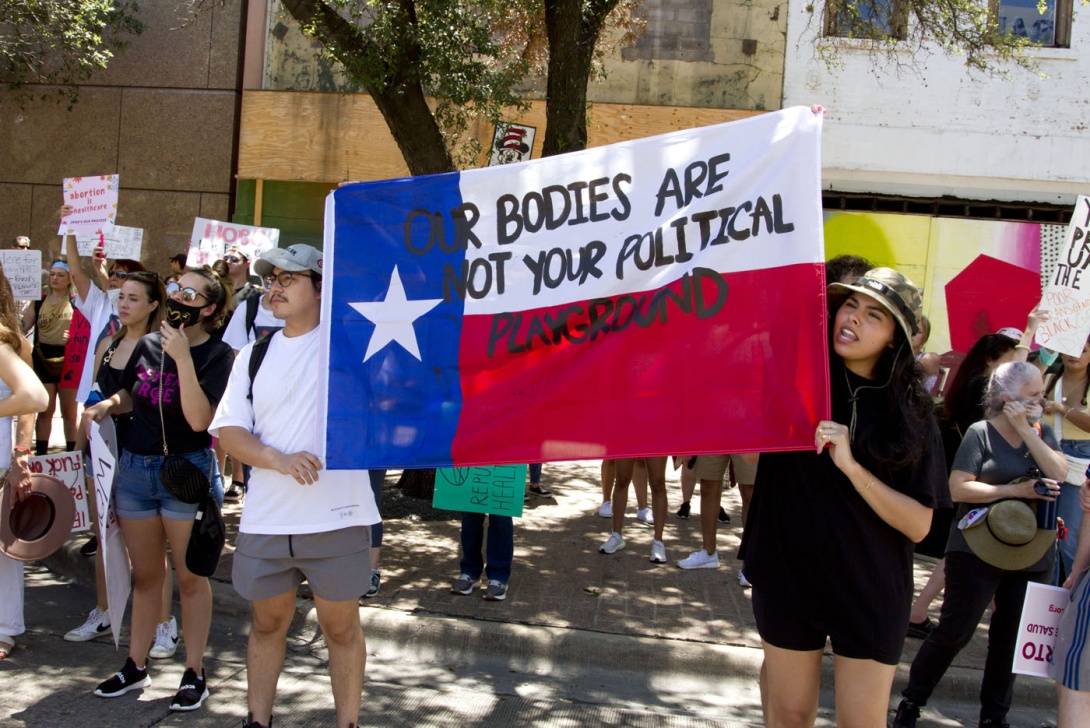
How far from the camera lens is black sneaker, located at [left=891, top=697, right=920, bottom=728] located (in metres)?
4.59

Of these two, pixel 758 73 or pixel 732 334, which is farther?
pixel 758 73

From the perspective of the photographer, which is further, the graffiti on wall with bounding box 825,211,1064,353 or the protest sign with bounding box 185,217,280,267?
the graffiti on wall with bounding box 825,211,1064,353

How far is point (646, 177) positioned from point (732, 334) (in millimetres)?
652

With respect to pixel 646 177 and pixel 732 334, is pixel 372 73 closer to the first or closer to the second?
pixel 646 177

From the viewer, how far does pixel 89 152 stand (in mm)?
13445

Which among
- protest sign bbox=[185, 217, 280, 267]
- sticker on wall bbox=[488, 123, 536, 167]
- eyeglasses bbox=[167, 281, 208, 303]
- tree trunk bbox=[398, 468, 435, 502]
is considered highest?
sticker on wall bbox=[488, 123, 536, 167]

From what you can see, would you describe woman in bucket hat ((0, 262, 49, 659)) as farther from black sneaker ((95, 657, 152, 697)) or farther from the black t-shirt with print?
black sneaker ((95, 657, 152, 697))

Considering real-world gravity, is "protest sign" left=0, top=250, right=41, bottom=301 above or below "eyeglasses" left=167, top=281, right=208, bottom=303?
above

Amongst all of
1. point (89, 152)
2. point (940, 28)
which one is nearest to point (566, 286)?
point (940, 28)

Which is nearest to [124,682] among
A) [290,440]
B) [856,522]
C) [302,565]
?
[302,565]

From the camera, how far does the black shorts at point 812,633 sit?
2.90 meters

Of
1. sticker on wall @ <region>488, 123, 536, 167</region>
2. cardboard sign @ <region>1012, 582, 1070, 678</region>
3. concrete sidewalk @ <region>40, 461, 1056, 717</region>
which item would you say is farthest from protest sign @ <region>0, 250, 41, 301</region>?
cardboard sign @ <region>1012, 582, 1070, 678</region>

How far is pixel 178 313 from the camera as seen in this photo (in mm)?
4242

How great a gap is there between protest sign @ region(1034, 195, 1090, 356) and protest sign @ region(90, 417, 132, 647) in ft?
15.8
